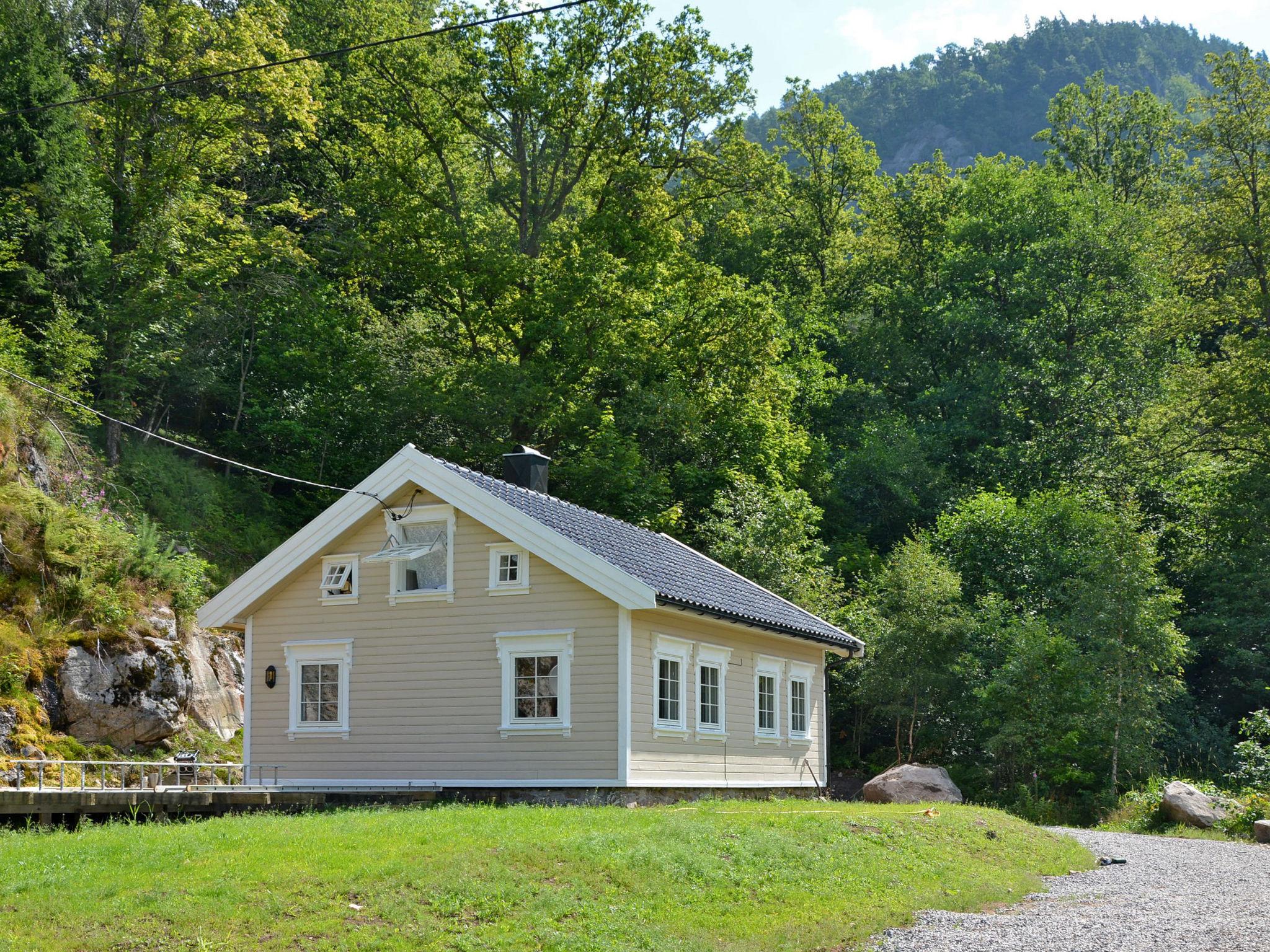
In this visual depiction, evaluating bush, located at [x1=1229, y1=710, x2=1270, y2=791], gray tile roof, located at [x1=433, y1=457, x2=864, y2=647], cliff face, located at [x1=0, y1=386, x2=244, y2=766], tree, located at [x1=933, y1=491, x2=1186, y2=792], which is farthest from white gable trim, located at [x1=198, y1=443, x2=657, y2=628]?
bush, located at [x1=1229, y1=710, x2=1270, y2=791]

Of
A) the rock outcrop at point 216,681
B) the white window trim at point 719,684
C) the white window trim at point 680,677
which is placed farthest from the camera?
the rock outcrop at point 216,681

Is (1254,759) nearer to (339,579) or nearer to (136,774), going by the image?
(339,579)

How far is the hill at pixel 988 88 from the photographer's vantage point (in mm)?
95812

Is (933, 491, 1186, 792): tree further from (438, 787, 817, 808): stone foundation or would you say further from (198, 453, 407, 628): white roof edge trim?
(198, 453, 407, 628): white roof edge trim

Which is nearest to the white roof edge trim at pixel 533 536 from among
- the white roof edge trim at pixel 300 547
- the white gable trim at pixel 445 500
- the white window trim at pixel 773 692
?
the white gable trim at pixel 445 500

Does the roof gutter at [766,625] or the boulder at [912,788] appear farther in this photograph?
the boulder at [912,788]

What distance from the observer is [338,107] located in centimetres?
3912

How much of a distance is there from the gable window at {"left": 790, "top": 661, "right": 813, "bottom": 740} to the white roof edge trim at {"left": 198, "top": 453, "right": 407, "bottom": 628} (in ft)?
29.5

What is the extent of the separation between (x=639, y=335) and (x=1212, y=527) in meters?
→ 18.7

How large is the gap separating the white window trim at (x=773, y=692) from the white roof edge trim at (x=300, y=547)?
7.62m

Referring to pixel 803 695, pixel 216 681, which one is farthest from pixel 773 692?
pixel 216 681

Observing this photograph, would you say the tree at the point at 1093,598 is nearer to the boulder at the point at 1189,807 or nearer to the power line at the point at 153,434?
the boulder at the point at 1189,807

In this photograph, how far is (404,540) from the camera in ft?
67.6

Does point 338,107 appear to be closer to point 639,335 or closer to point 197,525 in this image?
point 639,335
